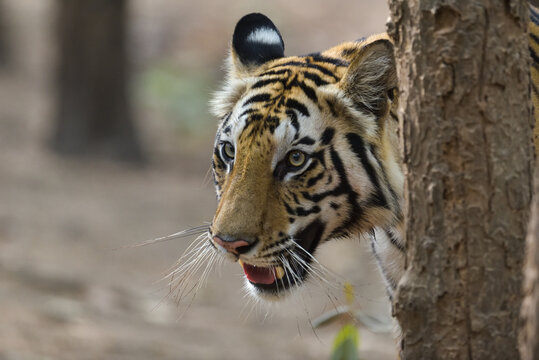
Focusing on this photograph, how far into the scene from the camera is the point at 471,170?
2.26 metres

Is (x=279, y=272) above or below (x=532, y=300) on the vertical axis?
above

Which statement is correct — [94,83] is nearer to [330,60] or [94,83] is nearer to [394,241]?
[330,60]

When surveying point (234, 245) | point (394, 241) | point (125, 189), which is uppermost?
point (125, 189)

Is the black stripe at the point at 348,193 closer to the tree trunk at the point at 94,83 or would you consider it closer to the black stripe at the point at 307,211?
the black stripe at the point at 307,211

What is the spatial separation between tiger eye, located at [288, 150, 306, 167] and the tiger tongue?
1.48ft

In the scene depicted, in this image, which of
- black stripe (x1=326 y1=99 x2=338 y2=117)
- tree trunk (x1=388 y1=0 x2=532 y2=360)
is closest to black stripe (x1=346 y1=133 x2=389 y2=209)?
black stripe (x1=326 y1=99 x2=338 y2=117)

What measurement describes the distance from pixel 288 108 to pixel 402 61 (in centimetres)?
104

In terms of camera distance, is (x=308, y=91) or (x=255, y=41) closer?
(x=308, y=91)

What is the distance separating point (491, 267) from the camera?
2252 mm

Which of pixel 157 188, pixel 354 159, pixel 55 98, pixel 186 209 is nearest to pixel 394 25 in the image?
pixel 354 159

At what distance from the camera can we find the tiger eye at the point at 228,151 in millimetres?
3385

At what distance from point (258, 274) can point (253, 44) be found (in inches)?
45.7

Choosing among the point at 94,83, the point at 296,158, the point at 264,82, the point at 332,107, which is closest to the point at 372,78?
the point at 332,107

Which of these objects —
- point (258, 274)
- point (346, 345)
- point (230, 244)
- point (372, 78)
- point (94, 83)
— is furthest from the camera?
point (94, 83)
